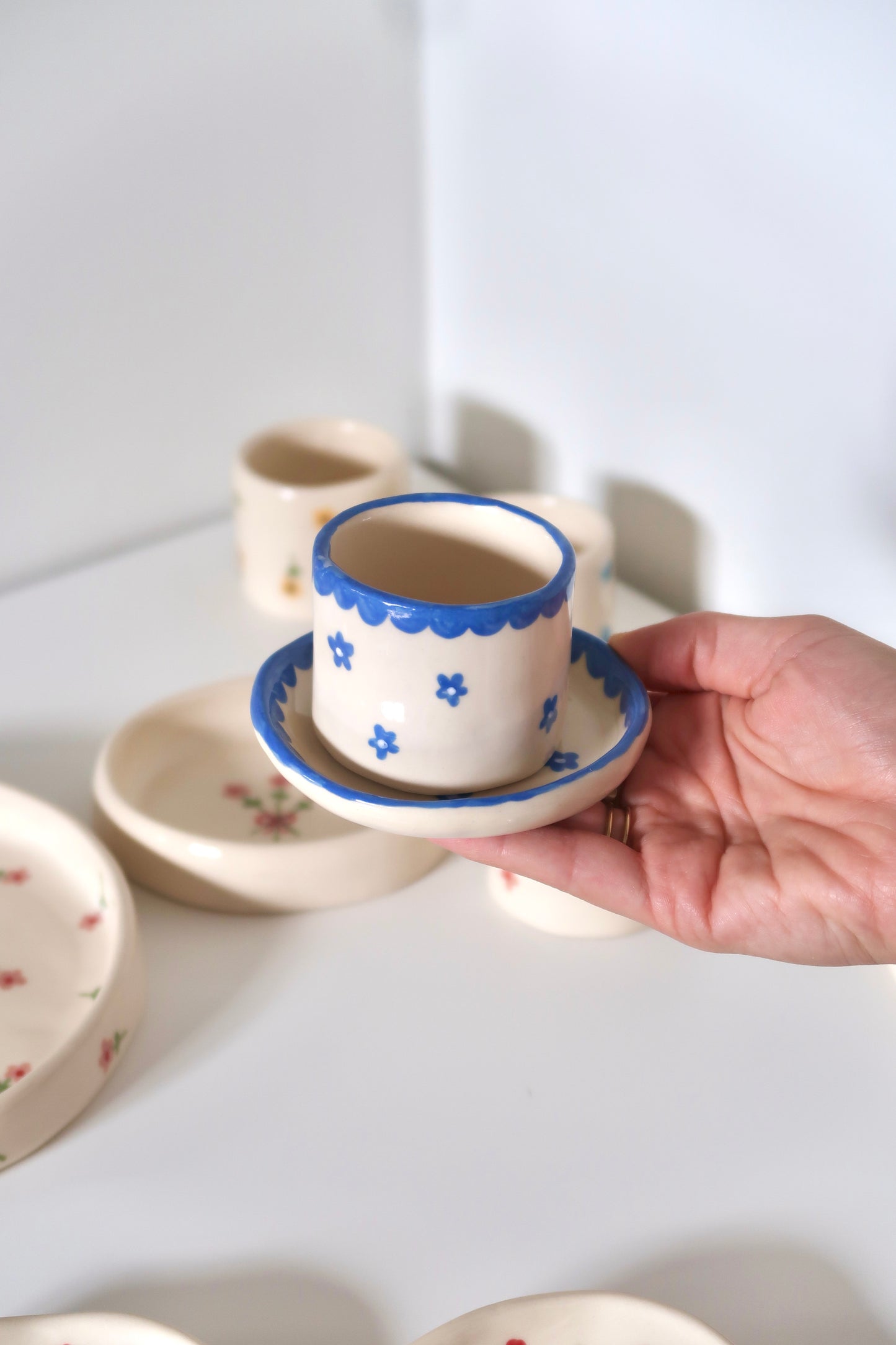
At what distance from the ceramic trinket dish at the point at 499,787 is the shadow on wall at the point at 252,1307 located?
0.69ft

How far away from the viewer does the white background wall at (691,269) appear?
768 millimetres

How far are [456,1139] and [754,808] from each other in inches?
9.7

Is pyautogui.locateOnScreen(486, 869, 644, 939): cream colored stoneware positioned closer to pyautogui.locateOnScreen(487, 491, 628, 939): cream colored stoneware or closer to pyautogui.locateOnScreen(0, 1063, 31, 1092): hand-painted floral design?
pyautogui.locateOnScreen(487, 491, 628, 939): cream colored stoneware

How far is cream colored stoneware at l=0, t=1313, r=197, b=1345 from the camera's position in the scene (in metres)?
0.47

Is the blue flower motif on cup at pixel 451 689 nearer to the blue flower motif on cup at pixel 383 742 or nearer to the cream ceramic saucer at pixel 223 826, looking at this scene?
the blue flower motif on cup at pixel 383 742

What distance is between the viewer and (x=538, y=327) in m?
1.08

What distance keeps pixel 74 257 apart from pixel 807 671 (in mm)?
718

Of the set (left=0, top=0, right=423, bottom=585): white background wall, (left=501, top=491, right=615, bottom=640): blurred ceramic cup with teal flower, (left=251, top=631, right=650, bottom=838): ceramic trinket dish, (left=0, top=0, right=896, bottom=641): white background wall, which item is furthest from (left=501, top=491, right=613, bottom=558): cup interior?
(left=0, top=0, right=423, bottom=585): white background wall

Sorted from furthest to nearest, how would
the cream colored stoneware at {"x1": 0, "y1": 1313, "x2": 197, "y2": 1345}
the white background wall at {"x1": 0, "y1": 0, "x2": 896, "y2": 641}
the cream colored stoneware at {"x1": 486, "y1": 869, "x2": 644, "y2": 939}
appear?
the white background wall at {"x1": 0, "y1": 0, "x2": 896, "y2": 641}, the cream colored stoneware at {"x1": 486, "y1": 869, "x2": 644, "y2": 939}, the cream colored stoneware at {"x1": 0, "y1": 1313, "x2": 197, "y2": 1345}

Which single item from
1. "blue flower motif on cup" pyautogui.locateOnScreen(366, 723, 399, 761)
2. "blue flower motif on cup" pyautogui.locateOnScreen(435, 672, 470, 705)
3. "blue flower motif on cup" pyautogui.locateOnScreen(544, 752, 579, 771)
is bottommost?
"blue flower motif on cup" pyautogui.locateOnScreen(544, 752, 579, 771)

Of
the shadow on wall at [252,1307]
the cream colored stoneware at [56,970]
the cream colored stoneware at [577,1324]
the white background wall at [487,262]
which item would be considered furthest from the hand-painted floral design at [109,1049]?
the white background wall at [487,262]

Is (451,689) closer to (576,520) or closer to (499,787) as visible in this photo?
(499,787)

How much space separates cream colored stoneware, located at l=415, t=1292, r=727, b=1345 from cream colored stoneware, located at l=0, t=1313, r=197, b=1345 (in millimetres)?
115

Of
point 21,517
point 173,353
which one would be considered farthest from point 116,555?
point 173,353
